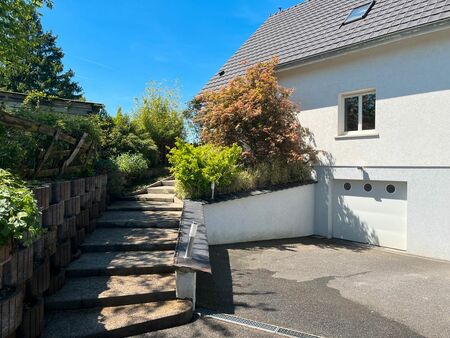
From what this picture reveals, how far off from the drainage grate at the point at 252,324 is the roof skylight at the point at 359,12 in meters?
9.19

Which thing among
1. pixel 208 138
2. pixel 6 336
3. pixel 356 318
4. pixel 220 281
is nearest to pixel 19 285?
pixel 6 336

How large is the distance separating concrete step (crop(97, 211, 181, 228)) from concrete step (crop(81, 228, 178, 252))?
0.15 m

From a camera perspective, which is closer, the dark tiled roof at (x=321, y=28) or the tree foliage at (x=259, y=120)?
the dark tiled roof at (x=321, y=28)

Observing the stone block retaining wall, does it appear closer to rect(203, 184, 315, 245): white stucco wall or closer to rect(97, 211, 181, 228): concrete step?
rect(97, 211, 181, 228): concrete step

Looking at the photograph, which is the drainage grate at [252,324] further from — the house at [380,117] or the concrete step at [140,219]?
the house at [380,117]

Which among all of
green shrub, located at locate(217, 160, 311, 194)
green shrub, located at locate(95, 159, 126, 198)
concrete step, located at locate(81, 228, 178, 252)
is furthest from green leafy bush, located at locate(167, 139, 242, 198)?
concrete step, located at locate(81, 228, 178, 252)

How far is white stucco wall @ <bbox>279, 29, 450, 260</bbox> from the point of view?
7.81 m

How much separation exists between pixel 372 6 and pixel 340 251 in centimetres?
716

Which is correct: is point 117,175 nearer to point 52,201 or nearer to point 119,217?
point 119,217

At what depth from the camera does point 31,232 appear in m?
3.01

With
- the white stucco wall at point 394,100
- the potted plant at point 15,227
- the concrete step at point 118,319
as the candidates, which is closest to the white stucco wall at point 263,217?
the white stucco wall at point 394,100

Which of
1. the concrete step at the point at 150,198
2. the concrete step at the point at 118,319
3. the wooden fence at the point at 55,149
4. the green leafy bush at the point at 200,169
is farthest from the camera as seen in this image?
the concrete step at the point at 150,198

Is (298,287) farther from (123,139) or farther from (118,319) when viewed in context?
(123,139)

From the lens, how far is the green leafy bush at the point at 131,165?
1011cm
